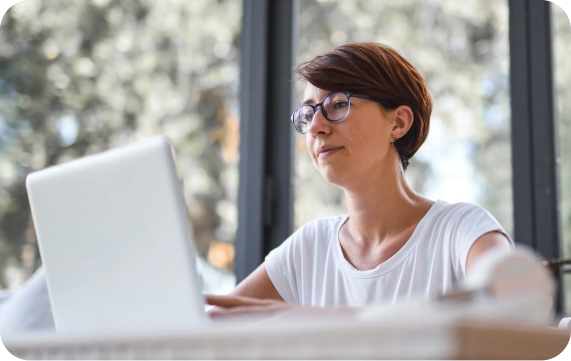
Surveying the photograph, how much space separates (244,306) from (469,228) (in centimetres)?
70

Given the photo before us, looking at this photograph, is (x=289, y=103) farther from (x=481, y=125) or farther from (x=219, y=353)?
(x=219, y=353)

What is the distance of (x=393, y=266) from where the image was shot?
1.64 meters

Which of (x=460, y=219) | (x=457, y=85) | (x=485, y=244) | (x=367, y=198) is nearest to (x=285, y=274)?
(x=367, y=198)

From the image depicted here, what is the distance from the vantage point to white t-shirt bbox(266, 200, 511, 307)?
1.54 m

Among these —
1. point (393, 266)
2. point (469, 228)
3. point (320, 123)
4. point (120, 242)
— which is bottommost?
point (393, 266)

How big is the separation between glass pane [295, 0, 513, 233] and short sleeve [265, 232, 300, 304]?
696 millimetres

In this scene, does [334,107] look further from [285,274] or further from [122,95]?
[122,95]

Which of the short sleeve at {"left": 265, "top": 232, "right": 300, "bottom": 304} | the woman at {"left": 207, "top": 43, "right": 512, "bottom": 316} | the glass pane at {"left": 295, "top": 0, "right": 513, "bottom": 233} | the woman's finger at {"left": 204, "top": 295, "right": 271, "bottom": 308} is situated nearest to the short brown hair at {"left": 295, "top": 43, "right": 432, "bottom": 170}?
the woman at {"left": 207, "top": 43, "right": 512, "bottom": 316}

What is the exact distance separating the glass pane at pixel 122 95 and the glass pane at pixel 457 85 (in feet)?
1.58

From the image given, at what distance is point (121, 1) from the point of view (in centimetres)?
297

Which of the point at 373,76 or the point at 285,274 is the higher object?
the point at 373,76

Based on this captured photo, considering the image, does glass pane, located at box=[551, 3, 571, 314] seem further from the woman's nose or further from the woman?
the woman's nose

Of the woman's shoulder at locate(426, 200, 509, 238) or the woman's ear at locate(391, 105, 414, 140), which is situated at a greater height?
the woman's ear at locate(391, 105, 414, 140)

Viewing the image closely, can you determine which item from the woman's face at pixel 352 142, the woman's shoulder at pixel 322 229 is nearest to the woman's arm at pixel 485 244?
the woman's face at pixel 352 142
